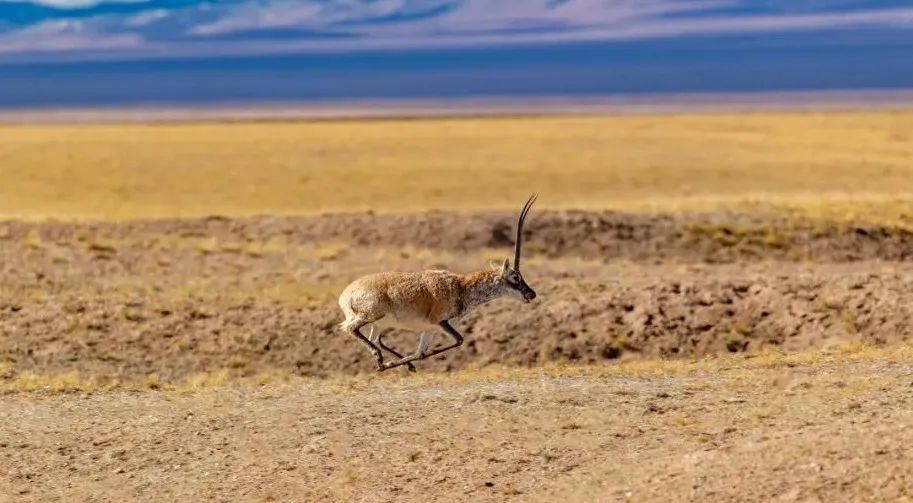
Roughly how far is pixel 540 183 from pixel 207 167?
11.3 metres

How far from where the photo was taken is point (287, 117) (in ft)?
310

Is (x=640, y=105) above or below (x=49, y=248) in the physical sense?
below

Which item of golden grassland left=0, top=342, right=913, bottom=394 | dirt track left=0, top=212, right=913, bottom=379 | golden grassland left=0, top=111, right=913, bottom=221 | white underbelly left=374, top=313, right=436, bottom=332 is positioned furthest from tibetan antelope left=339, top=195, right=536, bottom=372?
golden grassland left=0, top=111, right=913, bottom=221

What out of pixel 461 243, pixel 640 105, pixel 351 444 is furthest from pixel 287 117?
pixel 351 444

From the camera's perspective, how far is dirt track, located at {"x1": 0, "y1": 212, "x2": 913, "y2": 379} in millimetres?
18781

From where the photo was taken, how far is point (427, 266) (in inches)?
968

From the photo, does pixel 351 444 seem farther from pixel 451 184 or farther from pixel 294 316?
pixel 451 184

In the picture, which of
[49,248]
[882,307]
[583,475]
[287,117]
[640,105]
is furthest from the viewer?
[640,105]

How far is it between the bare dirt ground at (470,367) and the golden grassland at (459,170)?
782 centimetres

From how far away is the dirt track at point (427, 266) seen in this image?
18.8 m

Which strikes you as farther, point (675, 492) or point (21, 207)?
point (21, 207)

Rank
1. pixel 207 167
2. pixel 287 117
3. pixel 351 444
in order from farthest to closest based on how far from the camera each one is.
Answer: pixel 287 117, pixel 207 167, pixel 351 444

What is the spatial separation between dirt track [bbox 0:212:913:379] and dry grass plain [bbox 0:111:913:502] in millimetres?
51

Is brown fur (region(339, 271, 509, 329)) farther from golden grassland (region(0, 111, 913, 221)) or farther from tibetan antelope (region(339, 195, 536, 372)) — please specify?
golden grassland (region(0, 111, 913, 221))
